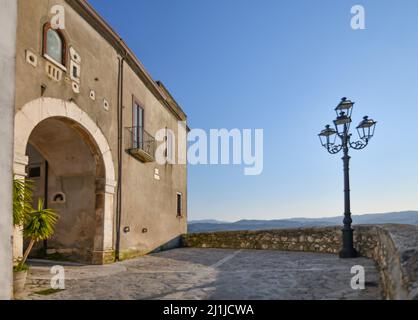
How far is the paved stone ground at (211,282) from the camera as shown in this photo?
4.88 meters

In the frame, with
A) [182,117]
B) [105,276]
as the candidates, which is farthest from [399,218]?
[105,276]

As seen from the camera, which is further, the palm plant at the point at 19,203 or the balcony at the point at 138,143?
the balcony at the point at 138,143

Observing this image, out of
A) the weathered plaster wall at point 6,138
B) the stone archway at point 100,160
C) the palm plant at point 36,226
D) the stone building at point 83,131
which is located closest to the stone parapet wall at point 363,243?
the stone building at point 83,131

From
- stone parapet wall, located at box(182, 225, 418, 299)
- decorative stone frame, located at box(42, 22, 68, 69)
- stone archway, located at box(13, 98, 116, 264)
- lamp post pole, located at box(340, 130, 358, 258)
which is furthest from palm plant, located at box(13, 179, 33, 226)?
lamp post pole, located at box(340, 130, 358, 258)

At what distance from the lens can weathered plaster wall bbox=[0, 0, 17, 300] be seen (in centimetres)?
390

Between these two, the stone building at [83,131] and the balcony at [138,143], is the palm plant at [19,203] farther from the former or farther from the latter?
the balcony at [138,143]

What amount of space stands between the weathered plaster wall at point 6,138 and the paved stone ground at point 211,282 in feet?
3.66

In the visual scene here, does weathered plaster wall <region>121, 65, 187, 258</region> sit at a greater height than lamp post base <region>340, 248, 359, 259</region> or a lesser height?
greater

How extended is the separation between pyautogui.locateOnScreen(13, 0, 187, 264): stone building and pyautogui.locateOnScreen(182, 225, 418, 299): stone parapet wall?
360cm

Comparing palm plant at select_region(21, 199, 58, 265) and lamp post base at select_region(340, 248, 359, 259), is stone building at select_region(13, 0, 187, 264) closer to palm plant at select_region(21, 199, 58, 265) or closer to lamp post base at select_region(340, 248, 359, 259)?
palm plant at select_region(21, 199, 58, 265)

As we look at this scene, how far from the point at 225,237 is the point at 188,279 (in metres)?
7.98
